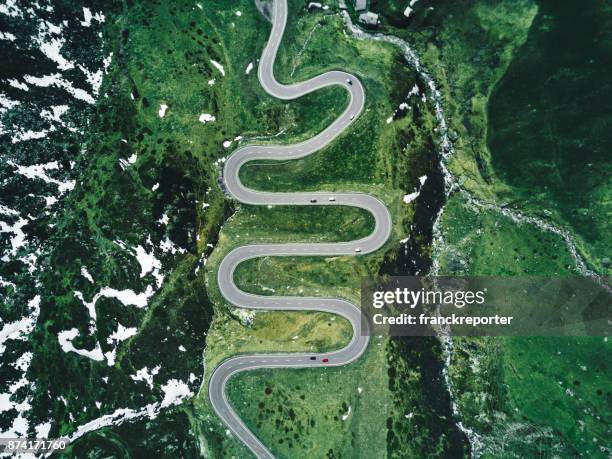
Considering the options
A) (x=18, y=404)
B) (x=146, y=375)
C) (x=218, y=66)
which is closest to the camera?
(x=18, y=404)

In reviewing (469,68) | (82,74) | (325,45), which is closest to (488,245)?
(469,68)

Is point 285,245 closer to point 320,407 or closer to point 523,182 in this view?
point 320,407

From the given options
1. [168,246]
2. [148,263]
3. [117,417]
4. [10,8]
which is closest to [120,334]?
[148,263]

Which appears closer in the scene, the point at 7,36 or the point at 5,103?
the point at 5,103

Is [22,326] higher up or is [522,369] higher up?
[22,326]

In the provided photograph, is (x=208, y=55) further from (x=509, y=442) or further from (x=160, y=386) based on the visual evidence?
(x=509, y=442)

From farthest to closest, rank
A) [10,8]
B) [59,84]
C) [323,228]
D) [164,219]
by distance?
[323,228] → [164,219] → [59,84] → [10,8]
